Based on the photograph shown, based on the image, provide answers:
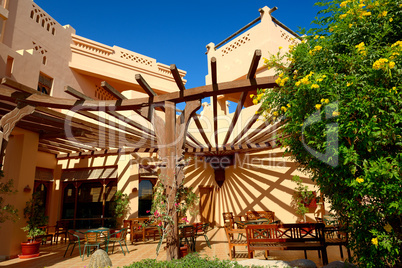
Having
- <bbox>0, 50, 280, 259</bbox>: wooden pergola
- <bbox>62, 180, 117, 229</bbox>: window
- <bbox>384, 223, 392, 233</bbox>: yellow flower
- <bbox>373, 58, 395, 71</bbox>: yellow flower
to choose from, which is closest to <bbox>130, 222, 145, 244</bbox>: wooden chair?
<bbox>62, 180, 117, 229</bbox>: window

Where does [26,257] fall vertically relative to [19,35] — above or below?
below

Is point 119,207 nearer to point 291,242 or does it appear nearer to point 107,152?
point 107,152

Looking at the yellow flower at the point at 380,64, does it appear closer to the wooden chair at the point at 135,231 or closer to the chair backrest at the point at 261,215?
the wooden chair at the point at 135,231

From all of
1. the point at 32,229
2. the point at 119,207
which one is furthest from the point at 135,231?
the point at 32,229

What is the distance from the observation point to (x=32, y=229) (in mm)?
6844

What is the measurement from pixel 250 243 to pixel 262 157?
19.1 ft

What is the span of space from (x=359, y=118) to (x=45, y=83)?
9.57 metres

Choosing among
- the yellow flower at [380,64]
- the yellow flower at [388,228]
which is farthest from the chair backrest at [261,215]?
the yellow flower at [380,64]

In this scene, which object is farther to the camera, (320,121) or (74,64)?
(74,64)

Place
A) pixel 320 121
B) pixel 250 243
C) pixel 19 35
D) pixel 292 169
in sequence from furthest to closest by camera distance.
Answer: pixel 292 169 → pixel 19 35 → pixel 250 243 → pixel 320 121

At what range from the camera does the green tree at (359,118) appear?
8.47ft

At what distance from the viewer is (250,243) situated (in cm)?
537

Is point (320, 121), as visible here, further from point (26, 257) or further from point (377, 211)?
point (26, 257)

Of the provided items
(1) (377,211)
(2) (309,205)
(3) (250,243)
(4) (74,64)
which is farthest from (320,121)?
(4) (74,64)
